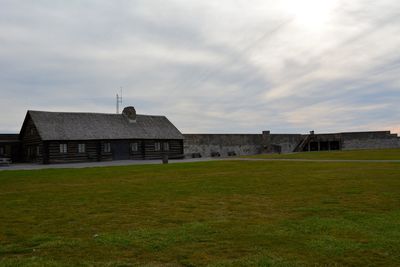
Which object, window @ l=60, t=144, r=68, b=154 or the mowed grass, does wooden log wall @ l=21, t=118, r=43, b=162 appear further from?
the mowed grass

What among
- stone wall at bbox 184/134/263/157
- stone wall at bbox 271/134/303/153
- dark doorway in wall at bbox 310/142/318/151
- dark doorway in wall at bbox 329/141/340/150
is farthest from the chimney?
dark doorway in wall at bbox 329/141/340/150

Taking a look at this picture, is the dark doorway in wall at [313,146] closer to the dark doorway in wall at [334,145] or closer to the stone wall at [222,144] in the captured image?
the dark doorway in wall at [334,145]

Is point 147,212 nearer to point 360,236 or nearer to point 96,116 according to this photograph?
point 360,236

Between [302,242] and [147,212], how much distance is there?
416 centimetres

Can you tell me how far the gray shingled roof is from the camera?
39.3m

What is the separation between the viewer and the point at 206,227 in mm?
7785

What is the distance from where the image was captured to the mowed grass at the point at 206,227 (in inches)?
228

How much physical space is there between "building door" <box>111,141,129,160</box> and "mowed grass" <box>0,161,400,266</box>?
29.2 m

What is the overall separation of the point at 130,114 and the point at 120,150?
5119 millimetres

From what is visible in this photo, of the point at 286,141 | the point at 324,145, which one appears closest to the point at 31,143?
the point at 286,141

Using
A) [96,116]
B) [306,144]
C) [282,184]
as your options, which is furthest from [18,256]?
[306,144]

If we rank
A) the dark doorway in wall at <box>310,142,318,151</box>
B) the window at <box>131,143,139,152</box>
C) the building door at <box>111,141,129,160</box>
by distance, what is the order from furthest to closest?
1. the dark doorway in wall at <box>310,142,318,151</box>
2. the window at <box>131,143,139,152</box>
3. the building door at <box>111,141,129,160</box>

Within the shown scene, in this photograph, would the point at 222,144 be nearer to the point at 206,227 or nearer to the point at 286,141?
the point at 286,141

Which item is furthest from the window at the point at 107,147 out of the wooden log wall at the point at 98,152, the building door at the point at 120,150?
the building door at the point at 120,150
